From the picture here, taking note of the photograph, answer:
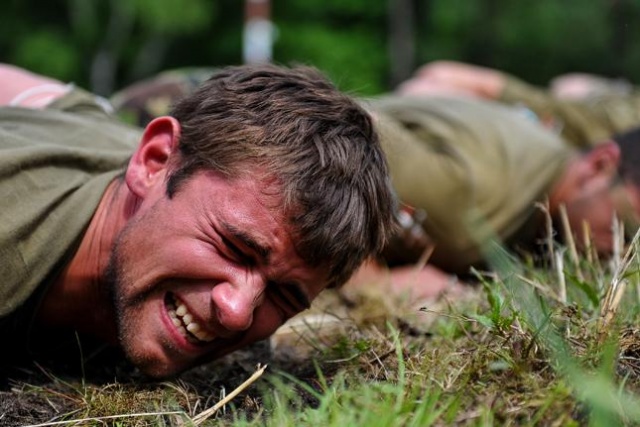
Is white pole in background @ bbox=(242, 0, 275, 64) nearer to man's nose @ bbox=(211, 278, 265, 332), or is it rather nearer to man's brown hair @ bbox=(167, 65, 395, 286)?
man's brown hair @ bbox=(167, 65, 395, 286)

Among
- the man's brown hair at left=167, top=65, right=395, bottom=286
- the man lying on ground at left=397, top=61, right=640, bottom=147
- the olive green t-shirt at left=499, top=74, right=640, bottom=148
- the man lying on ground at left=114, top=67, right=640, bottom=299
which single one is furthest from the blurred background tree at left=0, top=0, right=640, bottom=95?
the man's brown hair at left=167, top=65, right=395, bottom=286

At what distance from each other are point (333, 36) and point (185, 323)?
79.5ft

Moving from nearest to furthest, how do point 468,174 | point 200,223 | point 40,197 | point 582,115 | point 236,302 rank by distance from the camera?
point 236,302 → point 200,223 → point 40,197 → point 468,174 → point 582,115

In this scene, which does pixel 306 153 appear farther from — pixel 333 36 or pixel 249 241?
pixel 333 36

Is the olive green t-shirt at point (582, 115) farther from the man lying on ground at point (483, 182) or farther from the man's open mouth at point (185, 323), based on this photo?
the man's open mouth at point (185, 323)

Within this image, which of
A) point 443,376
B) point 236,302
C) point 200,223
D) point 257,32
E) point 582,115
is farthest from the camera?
point 257,32

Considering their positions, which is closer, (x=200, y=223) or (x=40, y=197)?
(x=200, y=223)

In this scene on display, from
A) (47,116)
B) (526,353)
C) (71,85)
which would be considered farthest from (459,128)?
(526,353)

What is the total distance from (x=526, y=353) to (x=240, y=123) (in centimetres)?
103

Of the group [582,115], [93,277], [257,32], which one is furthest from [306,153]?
[257,32]

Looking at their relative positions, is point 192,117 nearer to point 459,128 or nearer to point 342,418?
point 342,418

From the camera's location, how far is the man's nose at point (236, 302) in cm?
214

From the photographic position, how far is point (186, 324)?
7.47ft

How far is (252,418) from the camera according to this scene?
75.1 inches
